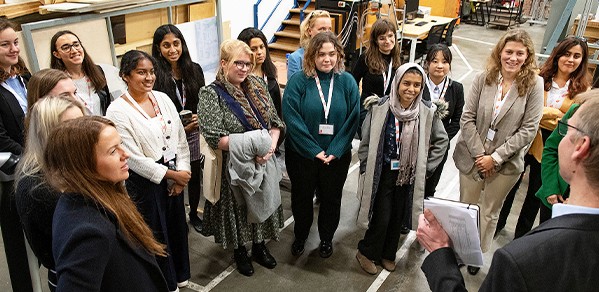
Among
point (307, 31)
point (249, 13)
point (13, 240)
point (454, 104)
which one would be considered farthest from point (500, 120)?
point (249, 13)

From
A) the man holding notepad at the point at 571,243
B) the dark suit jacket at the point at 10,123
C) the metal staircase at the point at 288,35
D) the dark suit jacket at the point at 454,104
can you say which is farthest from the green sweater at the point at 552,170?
the metal staircase at the point at 288,35

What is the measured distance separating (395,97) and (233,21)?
5.70 meters

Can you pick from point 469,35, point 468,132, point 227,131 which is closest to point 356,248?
point 468,132

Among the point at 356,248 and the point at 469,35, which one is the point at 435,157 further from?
the point at 469,35

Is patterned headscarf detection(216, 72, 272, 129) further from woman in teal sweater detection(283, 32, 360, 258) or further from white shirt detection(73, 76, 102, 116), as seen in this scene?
white shirt detection(73, 76, 102, 116)

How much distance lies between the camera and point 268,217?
292cm

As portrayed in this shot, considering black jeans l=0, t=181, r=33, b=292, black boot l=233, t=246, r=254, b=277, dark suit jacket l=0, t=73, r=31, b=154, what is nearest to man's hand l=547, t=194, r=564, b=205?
black boot l=233, t=246, r=254, b=277

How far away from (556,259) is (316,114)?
198 centimetres

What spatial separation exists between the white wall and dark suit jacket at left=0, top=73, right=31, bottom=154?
4787 mm

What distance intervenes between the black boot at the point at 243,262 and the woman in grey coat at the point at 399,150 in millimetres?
848

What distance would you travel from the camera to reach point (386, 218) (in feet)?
9.61

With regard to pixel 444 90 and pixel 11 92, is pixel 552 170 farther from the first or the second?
pixel 11 92

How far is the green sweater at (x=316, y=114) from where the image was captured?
9.37 feet

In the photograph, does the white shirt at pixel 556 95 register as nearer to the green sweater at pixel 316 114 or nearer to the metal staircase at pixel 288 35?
the green sweater at pixel 316 114
